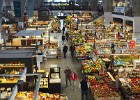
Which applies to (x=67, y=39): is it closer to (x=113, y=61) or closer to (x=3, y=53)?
→ (x=113, y=61)

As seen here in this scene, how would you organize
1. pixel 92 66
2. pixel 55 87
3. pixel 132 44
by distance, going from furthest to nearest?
pixel 132 44 → pixel 92 66 → pixel 55 87

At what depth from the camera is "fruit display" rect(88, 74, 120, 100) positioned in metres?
12.1

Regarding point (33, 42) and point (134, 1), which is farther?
point (134, 1)

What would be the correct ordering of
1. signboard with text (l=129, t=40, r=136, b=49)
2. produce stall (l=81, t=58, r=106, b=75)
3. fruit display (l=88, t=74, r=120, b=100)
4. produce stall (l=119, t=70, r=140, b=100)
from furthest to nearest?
signboard with text (l=129, t=40, r=136, b=49) < produce stall (l=81, t=58, r=106, b=75) < produce stall (l=119, t=70, r=140, b=100) < fruit display (l=88, t=74, r=120, b=100)

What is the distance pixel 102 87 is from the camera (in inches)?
511

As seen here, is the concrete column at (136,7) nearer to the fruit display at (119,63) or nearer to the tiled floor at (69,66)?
the tiled floor at (69,66)

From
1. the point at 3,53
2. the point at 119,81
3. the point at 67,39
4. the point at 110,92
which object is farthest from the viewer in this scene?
the point at 67,39

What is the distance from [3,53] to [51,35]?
1198cm

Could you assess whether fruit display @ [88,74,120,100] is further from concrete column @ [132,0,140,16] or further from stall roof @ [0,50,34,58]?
concrete column @ [132,0,140,16]

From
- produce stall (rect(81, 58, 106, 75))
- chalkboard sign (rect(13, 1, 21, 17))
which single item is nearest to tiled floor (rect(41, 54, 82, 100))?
produce stall (rect(81, 58, 106, 75))

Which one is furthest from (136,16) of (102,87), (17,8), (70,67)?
(102,87)

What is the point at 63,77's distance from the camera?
17453mm

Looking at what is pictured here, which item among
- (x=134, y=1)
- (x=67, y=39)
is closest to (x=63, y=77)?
(x=67, y=39)

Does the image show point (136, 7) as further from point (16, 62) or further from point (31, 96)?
point (31, 96)
